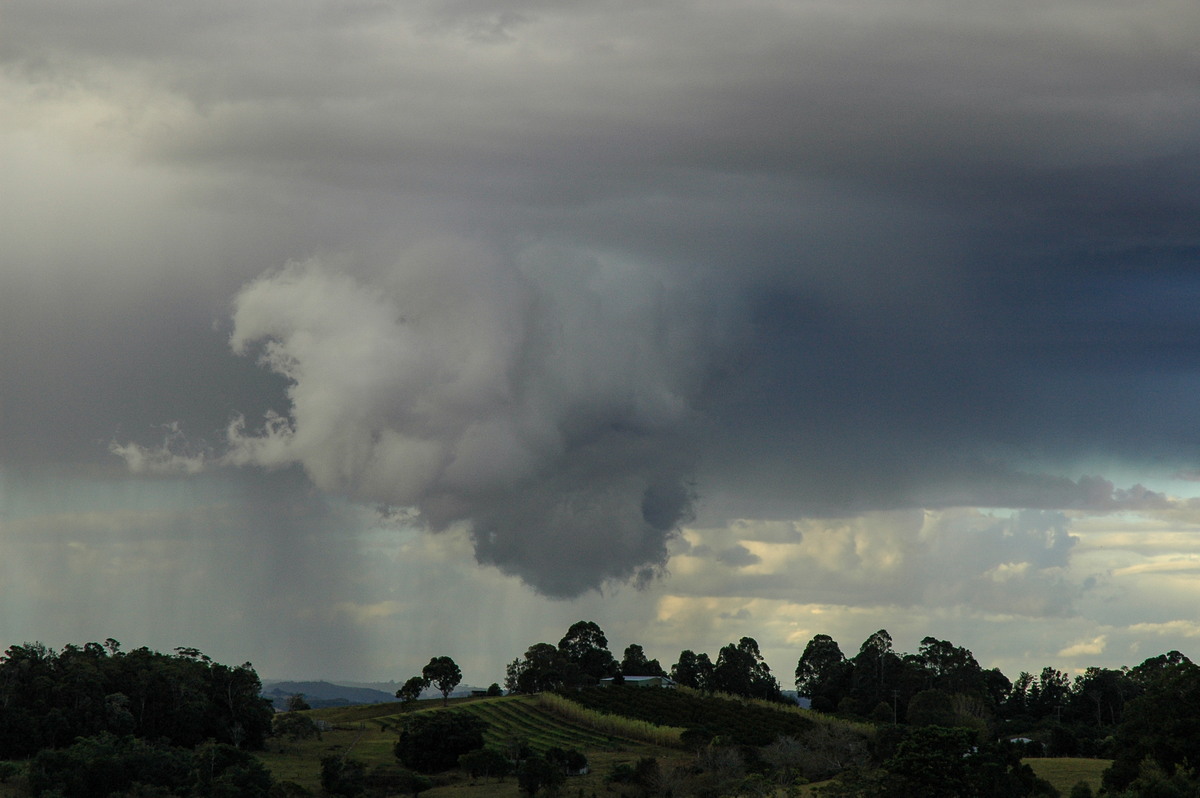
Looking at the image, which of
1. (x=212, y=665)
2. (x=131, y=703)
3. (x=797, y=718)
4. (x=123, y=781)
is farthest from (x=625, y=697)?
(x=123, y=781)

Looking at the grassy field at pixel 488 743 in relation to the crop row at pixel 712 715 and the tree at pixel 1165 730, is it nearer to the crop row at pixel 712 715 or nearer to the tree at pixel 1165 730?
the crop row at pixel 712 715

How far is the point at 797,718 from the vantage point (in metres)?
174

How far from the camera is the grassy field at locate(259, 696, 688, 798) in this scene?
131 meters

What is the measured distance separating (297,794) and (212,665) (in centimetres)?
5085

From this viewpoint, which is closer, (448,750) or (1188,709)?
(1188,709)

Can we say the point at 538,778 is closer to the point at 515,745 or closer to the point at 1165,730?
Result: the point at 515,745

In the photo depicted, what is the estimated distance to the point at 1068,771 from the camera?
11975 centimetres

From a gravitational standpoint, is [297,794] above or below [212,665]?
below

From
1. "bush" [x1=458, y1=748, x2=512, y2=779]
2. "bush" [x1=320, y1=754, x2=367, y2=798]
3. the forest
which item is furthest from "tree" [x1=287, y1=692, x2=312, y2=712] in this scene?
"bush" [x1=320, y1=754, x2=367, y2=798]

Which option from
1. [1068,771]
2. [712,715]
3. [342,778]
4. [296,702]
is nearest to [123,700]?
[342,778]

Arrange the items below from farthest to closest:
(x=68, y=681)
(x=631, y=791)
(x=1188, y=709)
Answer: (x=68, y=681), (x=631, y=791), (x=1188, y=709)

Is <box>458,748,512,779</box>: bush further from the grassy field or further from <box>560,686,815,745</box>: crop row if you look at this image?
<box>560,686,815,745</box>: crop row

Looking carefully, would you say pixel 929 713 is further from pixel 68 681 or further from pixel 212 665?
pixel 68 681

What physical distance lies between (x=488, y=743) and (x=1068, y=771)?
71.9m
